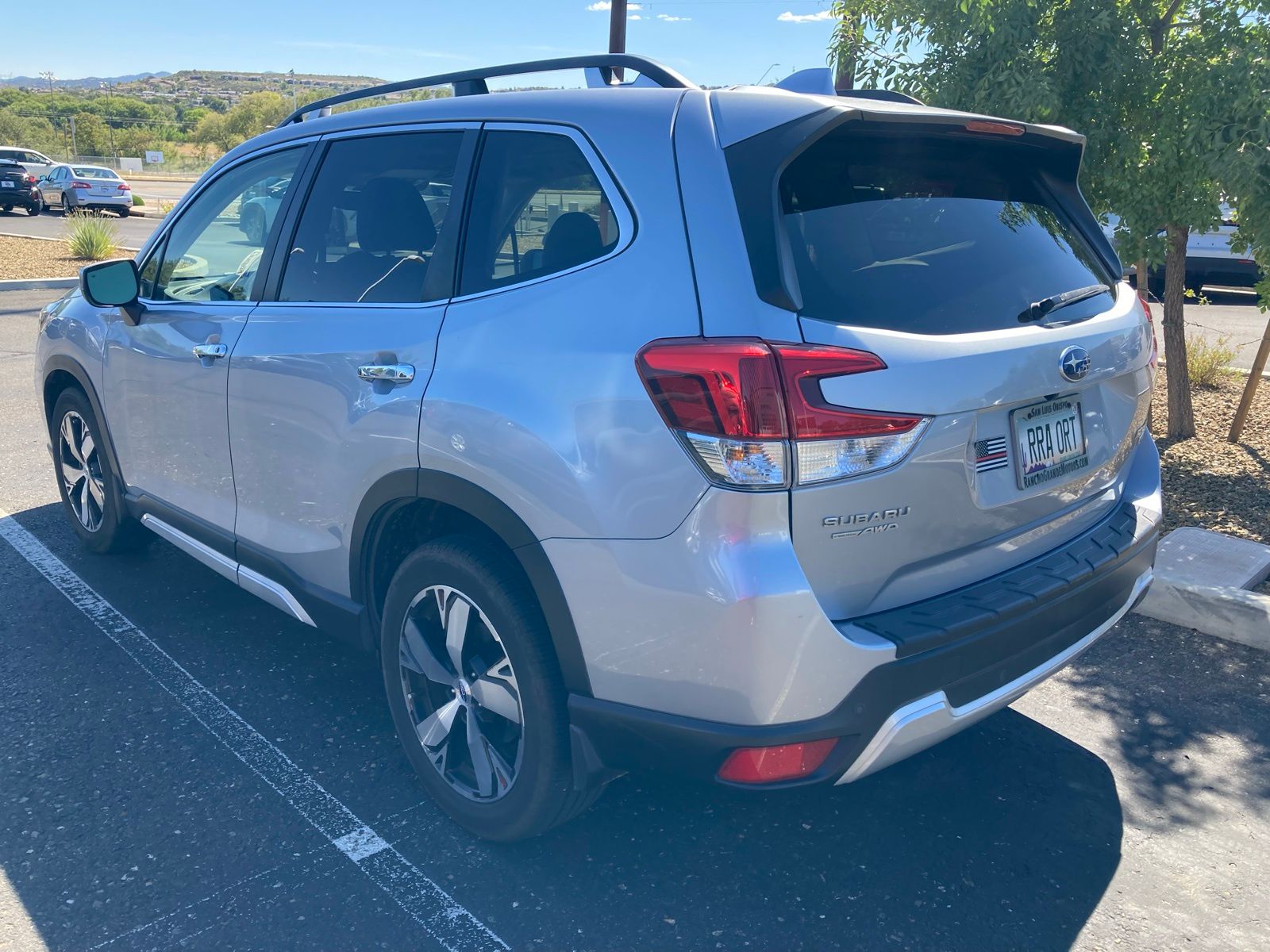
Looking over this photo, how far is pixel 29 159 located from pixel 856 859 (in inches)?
1563

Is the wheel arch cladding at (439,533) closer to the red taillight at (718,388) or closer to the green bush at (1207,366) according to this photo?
the red taillight at (718,388)

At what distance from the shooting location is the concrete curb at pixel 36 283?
51.6 feet

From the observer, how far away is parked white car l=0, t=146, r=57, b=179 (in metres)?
33.3

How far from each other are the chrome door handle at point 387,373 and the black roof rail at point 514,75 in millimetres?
910

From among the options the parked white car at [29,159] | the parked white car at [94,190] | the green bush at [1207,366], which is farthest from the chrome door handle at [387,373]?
the parked white car at [29,159]

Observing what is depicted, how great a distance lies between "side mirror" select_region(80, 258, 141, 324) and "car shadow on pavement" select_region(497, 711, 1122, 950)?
103 inches

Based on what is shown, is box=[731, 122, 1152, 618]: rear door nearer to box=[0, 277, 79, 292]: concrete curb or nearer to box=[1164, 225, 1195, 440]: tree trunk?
box=[1164, 225, 1195, 440]: tree trunk

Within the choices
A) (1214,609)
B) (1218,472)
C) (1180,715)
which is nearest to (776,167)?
(1180,715)

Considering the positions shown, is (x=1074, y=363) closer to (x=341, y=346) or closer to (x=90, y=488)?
(x=341, y=346)

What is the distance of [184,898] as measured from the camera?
8.86 ft

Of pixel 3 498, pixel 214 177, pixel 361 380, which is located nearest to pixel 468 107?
pixel 361 380

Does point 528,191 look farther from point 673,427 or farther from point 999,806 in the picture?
point 999,806

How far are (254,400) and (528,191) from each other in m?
1.25

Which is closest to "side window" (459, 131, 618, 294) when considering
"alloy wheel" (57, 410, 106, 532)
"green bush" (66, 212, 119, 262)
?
"alloy wheel" (57, 410, 106, 532)
